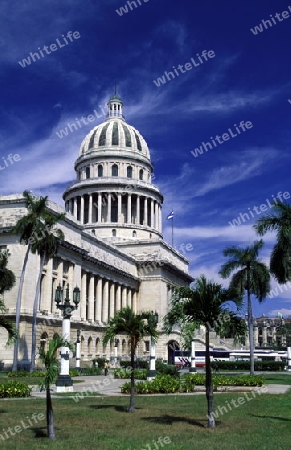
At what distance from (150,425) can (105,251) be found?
6238 centimetres

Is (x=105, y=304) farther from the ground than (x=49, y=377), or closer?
farther from the ground

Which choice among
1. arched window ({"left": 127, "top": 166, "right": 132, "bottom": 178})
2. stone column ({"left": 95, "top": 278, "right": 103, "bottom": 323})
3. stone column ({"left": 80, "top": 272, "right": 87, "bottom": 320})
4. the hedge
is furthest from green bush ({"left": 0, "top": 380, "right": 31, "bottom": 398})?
arched window ({"left": 127, "top": 166, "right": 132, "bottom": 178})

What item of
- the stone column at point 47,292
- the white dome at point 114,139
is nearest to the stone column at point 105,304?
the stone column at point 47,292

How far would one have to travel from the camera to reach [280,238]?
42.0 m

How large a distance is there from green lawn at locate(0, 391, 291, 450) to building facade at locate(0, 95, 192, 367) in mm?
30582

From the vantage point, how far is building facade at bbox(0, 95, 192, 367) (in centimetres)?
5475

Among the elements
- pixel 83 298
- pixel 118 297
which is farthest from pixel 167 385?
pixel 118 297

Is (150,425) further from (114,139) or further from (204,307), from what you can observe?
(114,139)

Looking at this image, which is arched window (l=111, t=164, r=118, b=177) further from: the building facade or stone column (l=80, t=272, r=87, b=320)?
stone column (l=80, t=272, r=87, b=320)

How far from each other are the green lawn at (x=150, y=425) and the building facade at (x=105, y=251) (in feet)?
100

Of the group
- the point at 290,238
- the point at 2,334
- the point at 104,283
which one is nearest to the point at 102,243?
the point at 104,283

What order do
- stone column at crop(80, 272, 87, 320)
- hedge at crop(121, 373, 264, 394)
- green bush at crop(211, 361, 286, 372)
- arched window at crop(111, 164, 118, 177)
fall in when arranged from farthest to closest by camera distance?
arched window at crop(111, 164, 118, 177)
stone column at crop(80, 272, 87, 320)
green bush at crop(211, 361, 286, 372)
hedge at crop(121, 373, 264, 394)

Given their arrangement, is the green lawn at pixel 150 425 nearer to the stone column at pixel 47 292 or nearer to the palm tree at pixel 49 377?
the palm tree at pixel 49 377

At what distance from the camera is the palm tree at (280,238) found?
4128 centimetres
